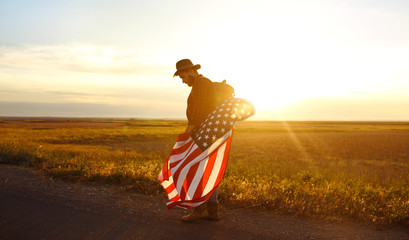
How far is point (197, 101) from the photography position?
4.55m

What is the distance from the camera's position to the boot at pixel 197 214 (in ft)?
15.1

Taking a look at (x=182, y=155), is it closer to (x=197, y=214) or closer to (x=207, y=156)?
(x=207, y=156)

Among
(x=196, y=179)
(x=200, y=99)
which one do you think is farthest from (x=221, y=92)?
(x=196, y=179)

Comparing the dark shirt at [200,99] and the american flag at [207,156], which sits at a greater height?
the dark shirt at [200,99]

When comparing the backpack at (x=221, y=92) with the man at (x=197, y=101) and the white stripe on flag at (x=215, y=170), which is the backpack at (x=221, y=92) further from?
the white stripe on flag at (x=215, y=170)

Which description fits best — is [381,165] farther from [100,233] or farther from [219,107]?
[100,233]

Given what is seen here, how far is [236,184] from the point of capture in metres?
6.33

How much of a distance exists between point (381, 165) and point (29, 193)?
16.8 metres

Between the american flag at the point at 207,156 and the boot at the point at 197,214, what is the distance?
194 mm

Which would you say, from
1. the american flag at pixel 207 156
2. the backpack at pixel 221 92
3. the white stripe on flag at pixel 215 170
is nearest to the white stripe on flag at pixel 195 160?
the american flag at pixel 207 156

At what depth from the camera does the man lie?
4559mm

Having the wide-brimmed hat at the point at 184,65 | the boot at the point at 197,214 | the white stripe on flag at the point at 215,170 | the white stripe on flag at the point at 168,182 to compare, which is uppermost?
the wide-brimmed hat at the point at 184,65

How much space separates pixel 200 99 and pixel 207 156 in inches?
34.0

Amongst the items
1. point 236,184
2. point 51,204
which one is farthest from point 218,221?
point 51,204
